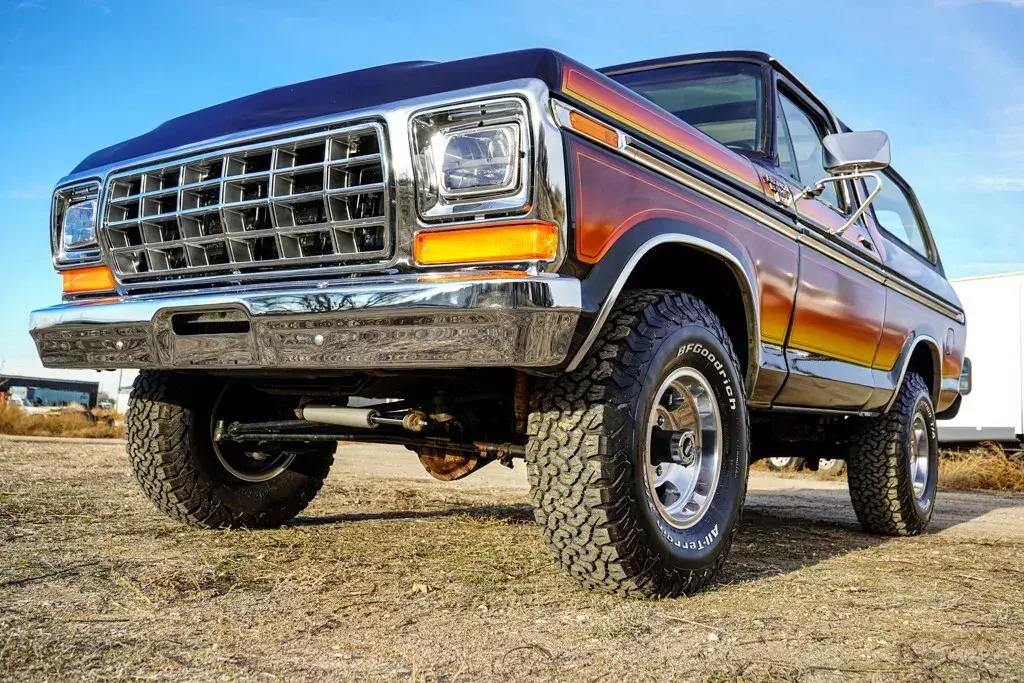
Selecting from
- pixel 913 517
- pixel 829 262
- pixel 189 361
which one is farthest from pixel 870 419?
pixel 189 361

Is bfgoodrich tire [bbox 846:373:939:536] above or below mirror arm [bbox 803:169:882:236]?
below

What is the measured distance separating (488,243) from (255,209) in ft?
2.97

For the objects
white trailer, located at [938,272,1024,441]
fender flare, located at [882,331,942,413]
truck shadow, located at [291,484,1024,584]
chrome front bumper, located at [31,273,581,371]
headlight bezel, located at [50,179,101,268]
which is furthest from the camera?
white trailer, located at [938,272,1024,441]

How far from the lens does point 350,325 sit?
2480 millimetres

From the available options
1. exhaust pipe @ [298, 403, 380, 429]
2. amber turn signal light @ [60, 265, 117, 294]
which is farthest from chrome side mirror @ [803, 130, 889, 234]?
amber turn signal light @ [60, 265, 117, 294]

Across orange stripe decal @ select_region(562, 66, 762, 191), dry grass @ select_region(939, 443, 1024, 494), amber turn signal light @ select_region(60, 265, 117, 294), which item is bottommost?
dry grass @ select_region(939, 443, 1024, 494)

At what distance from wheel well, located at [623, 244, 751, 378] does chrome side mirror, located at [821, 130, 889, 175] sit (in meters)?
0.82

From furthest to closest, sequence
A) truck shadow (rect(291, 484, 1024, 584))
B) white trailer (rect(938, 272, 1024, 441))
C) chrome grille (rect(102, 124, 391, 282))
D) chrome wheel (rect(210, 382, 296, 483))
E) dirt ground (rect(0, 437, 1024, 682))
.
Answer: white trailer (rect(938, 272, 1024, 441)), chrome wheel (rect(210, 382, 296, 483)), truck shadow (rect(291, 484, 1024, 584)), chrome grille (rect(102, 124, 391, 282)), dirt ground (rect(0, 437, 1024, 682))

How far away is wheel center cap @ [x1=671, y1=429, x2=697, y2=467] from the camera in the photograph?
2.90 metres

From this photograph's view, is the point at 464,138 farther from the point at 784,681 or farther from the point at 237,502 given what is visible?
the point at 237,502

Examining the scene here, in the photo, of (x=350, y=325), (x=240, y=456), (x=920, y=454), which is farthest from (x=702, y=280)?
(x=920, y=454)

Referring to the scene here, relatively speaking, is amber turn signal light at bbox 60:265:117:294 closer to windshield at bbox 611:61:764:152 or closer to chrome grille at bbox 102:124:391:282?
chrome grille at bbox 102:124:391:282

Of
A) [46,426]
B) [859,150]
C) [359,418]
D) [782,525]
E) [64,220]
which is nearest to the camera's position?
[359,418]

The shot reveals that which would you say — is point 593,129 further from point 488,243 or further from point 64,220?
point 64,220
